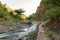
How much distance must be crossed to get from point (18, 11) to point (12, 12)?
5.12 ft

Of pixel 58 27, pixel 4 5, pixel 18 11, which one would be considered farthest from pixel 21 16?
pixel 58 27

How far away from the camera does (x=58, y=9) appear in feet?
39.3

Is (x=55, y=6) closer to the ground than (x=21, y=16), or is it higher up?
closer to the ground

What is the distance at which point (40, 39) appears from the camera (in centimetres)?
1134

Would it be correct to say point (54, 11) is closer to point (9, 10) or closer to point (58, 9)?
point (58, 9)

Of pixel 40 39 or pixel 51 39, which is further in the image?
pixel 40 39

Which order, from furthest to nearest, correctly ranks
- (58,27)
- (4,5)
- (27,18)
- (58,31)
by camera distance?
1. (27,18)
2. (4,5)
3. (58,27)
4. (58,31)

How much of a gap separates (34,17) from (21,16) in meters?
3.47

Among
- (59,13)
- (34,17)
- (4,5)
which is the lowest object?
(59,13)

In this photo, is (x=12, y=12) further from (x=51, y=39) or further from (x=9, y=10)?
(x=51, y=39)

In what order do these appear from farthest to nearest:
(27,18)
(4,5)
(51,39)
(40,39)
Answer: (27,18) < (4,5) < (40,39) < (51,39)

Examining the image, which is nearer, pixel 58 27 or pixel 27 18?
pixel 58 27

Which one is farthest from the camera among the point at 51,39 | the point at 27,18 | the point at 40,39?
the point at 27,18

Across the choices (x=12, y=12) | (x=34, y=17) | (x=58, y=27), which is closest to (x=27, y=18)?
(x=34, y=17)
